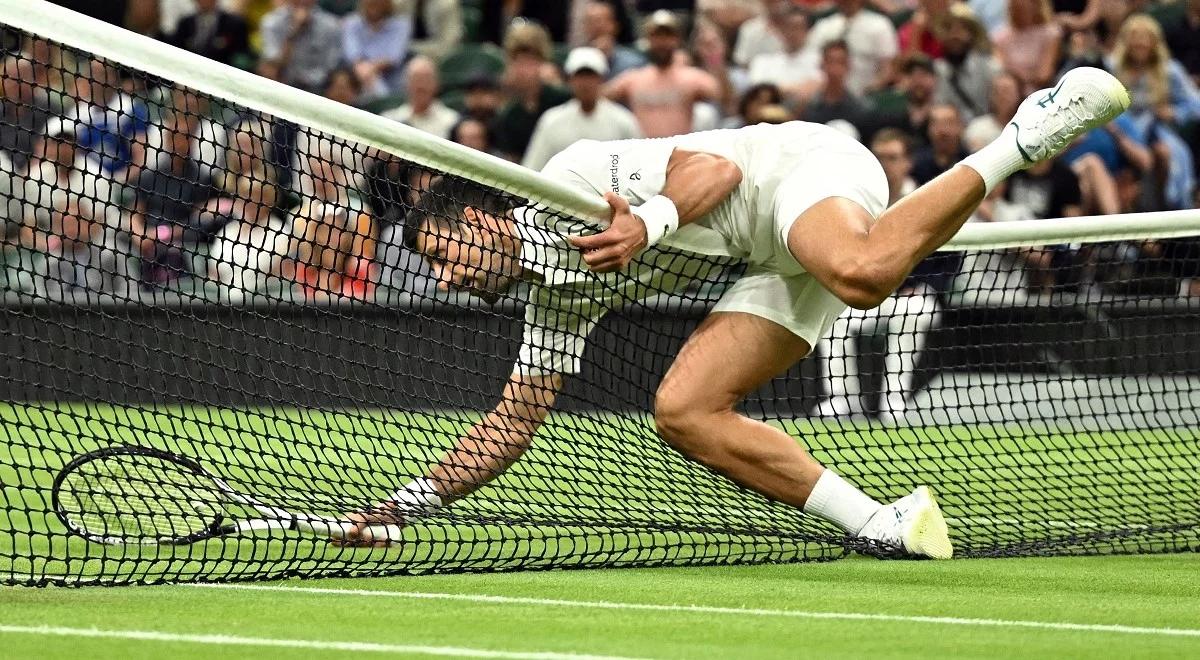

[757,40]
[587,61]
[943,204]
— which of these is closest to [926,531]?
[943,204]

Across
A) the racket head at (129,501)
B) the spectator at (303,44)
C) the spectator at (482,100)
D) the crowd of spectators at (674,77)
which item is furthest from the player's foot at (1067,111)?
the spectator at (303,44)

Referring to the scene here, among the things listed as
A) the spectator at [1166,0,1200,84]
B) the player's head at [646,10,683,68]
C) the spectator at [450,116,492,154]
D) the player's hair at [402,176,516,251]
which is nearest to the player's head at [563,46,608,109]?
the player's head at [646,10,683,68]

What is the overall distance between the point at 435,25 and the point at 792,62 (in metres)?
3.33

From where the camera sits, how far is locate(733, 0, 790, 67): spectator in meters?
15.1

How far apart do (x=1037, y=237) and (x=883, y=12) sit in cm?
956

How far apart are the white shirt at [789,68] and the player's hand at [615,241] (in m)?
9.14

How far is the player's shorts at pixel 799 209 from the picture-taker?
5551 millimetres

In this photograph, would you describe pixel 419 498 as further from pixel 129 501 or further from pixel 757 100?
pixel 757 100

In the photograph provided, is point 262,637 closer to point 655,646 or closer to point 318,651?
point 318,651

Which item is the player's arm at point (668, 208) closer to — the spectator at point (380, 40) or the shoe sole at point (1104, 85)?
the shoe sole at point (1104, 85)

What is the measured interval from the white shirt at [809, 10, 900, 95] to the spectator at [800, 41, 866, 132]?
2.72 ft

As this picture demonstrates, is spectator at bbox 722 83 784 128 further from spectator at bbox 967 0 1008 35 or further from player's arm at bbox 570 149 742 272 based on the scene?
player's arm at bbox 570 149 742 272

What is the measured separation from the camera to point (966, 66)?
13.8 meters

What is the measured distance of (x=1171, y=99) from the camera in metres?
13.4
